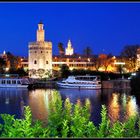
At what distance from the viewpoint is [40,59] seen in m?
108

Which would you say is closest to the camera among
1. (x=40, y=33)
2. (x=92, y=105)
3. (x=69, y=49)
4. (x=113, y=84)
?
(x=92, y=105)

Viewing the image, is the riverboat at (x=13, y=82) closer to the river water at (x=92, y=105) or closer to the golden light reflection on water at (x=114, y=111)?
the river water at (x=92, y=105)

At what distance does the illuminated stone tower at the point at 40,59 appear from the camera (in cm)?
10375

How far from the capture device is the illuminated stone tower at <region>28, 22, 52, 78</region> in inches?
4085

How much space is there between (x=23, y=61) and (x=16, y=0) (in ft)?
403

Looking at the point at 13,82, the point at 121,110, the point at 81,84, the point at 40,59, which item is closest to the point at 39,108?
the point at 121,110

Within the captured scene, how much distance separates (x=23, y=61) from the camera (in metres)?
128

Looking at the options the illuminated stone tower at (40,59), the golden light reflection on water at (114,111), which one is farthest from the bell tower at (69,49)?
the golden light reflection on water at (114,111)

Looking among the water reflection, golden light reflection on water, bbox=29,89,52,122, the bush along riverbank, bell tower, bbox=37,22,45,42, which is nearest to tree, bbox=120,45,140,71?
bell tower, bbox=37,22,45,42

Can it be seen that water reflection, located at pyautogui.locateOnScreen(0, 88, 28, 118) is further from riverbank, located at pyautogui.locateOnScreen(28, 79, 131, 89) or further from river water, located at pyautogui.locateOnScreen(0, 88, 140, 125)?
riverbank, located at pyautogui.locateOnScreen(28, 79, 131, 89)

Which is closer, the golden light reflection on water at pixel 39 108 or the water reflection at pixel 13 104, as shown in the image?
the golden light reflection on water at pixel 39 108

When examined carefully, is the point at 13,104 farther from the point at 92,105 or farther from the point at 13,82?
the point at 13,82

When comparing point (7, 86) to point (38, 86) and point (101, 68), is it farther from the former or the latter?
point (101, 68)

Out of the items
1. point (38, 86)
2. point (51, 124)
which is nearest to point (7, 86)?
point (38, 86)
